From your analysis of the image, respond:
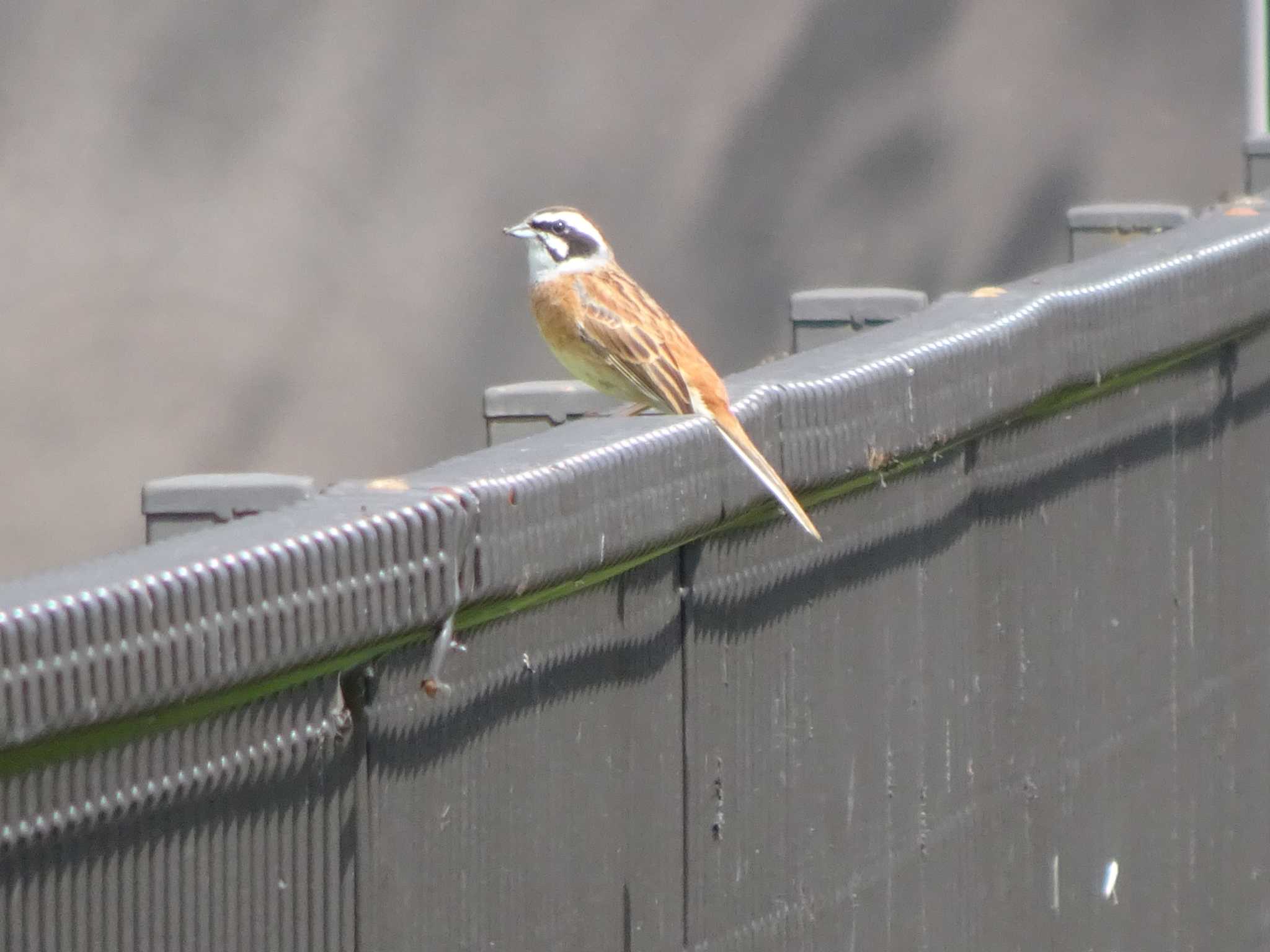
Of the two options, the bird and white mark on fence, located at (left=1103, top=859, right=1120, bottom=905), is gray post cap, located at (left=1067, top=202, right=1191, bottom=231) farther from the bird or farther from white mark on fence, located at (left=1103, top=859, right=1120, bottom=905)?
white mark on fence, located at (left=1103, top=859, right=1120, bottom=905)

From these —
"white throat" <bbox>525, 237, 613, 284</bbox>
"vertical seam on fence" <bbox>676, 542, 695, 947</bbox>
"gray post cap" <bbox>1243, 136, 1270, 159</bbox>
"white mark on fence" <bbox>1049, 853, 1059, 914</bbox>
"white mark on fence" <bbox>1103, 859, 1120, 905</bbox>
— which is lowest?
"white mark on fence" <bbox>1103, 859, 1120, 905</bbox>

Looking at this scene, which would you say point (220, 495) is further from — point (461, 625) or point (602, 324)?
point (461, 625)

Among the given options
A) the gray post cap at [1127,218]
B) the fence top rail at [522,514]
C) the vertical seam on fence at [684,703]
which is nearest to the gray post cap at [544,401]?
the fence top rail at [522,514]

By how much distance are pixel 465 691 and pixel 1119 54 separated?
9968mm

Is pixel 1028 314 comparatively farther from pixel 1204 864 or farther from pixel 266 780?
pixel 266 780

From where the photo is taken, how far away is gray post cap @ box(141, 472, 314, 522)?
5.19 meters

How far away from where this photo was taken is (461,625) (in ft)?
9.13

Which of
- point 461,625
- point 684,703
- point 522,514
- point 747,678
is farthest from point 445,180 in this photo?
point 461,625

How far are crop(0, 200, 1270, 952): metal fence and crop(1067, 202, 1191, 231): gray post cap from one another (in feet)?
10.2

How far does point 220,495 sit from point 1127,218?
462 centimetres

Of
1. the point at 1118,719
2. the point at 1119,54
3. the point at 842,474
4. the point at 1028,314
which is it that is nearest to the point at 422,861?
the point at 842,474

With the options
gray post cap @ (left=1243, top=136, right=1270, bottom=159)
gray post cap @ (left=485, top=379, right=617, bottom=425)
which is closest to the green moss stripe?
gray post cap @ (left=485, top=379, right=617, bottom=425)

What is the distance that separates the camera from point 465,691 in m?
2.81

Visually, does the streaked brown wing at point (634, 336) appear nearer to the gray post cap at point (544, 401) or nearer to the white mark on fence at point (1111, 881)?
the gray post cap at point (544, 401)
